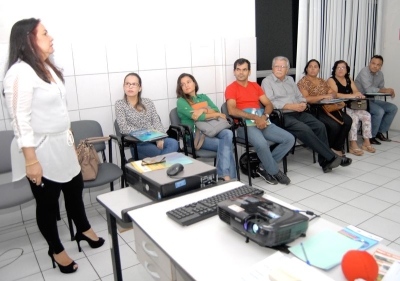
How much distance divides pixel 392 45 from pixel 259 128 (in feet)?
11.0

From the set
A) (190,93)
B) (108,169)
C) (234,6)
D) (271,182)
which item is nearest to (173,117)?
(190,93)

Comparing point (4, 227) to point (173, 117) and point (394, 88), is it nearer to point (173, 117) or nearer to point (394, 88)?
point (173, 117)

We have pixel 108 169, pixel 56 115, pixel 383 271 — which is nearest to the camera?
pixel 383 271

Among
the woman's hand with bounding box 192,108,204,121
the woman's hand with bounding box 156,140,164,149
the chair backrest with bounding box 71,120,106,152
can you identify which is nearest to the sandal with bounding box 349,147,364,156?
the woman's hand with bounding box 192,108,204,121

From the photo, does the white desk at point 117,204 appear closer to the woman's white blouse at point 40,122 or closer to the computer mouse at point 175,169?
the computer mouse at point 175,169

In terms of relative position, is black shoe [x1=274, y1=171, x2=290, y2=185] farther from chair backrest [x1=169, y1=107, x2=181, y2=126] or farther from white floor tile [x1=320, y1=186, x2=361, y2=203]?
chair backrest [x1=169, y1=107, x2=181, y2=126]

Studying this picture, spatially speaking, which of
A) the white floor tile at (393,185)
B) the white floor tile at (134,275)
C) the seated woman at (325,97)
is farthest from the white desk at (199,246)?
the seated woman at (325,97)

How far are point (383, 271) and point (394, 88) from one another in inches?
212

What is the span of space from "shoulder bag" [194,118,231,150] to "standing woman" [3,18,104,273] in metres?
1.35

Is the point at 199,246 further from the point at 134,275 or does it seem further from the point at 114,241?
the point at 134,275

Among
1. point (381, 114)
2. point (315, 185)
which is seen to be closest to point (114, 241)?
point (315, 185)

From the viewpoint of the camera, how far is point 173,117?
11.4ft

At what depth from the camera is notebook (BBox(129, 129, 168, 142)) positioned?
2828 mm

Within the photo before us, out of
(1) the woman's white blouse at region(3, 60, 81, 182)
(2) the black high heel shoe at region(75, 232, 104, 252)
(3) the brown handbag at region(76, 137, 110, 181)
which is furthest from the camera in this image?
(3) the brown handbag at region(76, 137, 110, 181)
